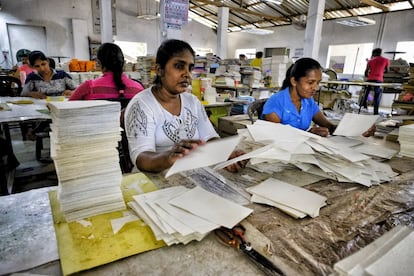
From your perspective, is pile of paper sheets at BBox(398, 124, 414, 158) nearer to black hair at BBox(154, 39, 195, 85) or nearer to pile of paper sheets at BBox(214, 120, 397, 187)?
pile of paper sheets at BBox(214, 120, 397, 187)

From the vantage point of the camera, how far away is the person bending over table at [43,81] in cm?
326

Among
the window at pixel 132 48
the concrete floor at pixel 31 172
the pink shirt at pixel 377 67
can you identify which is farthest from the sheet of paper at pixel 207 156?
the window at pixel 132 48

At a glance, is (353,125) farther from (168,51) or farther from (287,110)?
(168,51)

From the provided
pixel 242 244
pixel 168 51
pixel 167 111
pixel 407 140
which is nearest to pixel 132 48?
pixel 168 51

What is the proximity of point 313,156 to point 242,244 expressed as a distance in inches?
25.3

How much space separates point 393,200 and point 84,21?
41.7ft

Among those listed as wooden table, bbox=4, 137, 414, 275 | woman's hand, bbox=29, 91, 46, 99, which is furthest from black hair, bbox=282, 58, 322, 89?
woman's hand, bbox=29, 91, 46, 99

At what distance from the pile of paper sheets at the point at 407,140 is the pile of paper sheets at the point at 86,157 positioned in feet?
4.97

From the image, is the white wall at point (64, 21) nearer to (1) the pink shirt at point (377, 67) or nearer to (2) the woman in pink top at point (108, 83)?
(1) the pink shirt at point (377, 67)

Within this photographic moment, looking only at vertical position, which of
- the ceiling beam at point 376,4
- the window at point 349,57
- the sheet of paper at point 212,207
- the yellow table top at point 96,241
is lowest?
the yellow table top at point 96,241

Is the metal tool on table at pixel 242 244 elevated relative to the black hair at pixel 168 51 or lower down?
lower down

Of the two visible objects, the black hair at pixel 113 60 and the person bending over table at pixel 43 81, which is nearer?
the black hair at pixel 113 60

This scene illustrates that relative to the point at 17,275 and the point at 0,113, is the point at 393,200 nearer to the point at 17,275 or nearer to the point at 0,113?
the point at 17,275

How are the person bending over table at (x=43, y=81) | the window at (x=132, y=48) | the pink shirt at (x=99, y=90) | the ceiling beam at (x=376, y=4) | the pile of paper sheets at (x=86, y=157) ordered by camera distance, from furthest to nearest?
the window at (x=132, y=48) → the ceiling beam at (x=376, y=4) → the person bending over table at (x=43, y=81) → the pink shirt at (x=99, y=90) → the pile of paper sheets at (x=86, y=157)
